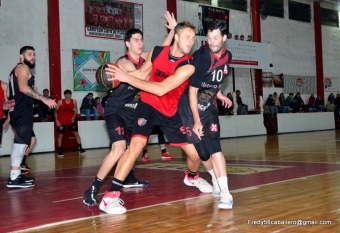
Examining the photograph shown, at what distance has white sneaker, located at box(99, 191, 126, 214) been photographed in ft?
15.1

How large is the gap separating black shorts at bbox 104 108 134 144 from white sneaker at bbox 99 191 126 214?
795 mm

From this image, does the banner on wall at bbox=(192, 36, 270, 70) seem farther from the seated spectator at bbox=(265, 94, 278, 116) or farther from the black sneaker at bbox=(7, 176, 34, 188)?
the black sneaker at bbox=(7, 176, 34, 188)

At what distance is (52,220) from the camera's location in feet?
14.5

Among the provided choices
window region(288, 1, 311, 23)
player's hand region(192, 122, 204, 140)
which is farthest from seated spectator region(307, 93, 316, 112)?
player's hand region(192, 122, 204, 140)

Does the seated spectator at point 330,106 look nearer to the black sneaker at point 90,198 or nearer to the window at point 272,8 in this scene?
the window at point 272,8

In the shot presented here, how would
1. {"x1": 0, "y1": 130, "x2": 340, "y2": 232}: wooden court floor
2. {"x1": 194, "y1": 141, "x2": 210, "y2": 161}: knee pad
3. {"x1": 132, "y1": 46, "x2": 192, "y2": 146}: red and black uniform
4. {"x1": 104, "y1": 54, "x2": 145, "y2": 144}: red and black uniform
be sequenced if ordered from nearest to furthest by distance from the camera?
{"x1": 0, "y1": 130, "x2": 340, "y2": 232}: wooden court floor < {"x1": 132, "y1": 46, "x2": 192, "y2": 146}: red and black uniform < {"x1": 194, "y1": 141, "x2": 210, "y2": 161}: knee pad < {"x1": 104, "y1": 54, "x2": 145, "y2": 144}: red and black uniform

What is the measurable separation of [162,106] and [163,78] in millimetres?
312

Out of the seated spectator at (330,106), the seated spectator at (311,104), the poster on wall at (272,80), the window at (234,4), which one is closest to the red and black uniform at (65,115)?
Answer: the window at (234,4)

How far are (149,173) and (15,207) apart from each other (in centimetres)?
308

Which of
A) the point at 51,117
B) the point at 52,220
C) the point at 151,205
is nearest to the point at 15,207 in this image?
the point at 52,220

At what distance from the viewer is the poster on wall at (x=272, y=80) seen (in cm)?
2439

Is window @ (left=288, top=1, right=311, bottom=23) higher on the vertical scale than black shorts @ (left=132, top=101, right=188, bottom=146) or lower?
higher

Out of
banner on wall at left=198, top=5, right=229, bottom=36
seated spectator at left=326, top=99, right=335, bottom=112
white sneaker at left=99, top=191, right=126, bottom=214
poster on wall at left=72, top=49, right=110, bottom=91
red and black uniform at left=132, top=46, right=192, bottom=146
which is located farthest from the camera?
seated spectator at left=326, top=99, right=335, bottom=112

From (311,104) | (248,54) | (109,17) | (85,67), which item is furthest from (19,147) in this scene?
(311,104)
